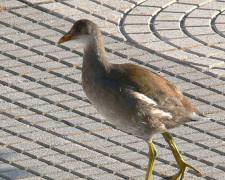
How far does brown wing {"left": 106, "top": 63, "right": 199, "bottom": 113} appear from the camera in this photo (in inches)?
241

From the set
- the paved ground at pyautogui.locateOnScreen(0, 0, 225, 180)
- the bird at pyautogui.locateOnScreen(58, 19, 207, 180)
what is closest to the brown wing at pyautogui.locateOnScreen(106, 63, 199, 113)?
the bird at pyautogui.locateOnScreen(58, 19, 207, 180)

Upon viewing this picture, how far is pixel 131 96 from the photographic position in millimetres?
6059

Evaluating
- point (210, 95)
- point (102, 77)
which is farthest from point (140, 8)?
point (102, 77)

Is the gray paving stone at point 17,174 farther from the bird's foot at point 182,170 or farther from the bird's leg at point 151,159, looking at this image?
the bird's foot at point 182,170

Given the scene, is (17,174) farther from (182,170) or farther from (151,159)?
(182,170)

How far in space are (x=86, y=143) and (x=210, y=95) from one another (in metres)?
1.51

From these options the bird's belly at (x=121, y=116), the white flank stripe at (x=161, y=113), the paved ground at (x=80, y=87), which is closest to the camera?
the bird's belly at (x=121, y=116)

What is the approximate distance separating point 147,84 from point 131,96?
0.20 meters

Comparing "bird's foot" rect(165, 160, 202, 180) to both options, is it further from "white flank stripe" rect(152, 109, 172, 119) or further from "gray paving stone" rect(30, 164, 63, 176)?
"gray paving stone" rect(30, 164, 63, 176)

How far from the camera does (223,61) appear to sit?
327 inches

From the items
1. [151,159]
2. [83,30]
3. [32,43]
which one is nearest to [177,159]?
[151,159]

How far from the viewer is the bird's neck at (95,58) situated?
6184 millimetres

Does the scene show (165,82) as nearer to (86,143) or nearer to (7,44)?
(86,143)

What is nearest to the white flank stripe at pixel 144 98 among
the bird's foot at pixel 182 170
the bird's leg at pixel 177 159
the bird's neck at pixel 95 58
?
the bird's neck at pixel 95 58
